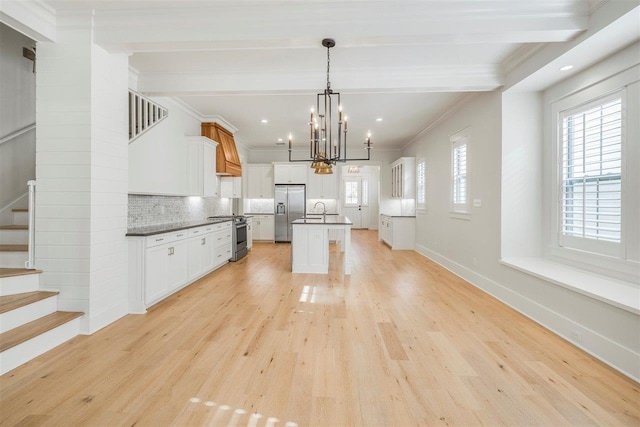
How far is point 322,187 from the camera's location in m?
8.83

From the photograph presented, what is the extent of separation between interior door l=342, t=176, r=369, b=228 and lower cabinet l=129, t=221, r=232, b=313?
802 centimetres

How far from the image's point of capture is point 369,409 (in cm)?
173

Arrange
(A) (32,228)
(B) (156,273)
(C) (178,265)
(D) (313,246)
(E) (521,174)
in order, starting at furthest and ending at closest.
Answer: (D) (313,246)
(C) (178,265)
(E) (521,174)
(B) (156,273)
(A) (32,228)

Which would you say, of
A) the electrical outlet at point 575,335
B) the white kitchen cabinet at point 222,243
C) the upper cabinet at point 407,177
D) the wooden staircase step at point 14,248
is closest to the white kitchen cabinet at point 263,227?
the white kitchen cabinet at point 222,243

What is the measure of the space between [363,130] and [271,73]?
3565 millimetres

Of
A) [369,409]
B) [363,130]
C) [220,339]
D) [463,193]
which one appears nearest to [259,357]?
[220,339]

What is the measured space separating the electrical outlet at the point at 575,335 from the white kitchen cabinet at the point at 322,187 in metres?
6.75

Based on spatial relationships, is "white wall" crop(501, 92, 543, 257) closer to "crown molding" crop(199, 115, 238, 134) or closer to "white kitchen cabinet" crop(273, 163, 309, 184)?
"crown molding" crop(199, 115, 238, 134)

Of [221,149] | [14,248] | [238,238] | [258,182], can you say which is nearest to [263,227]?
[258,182]

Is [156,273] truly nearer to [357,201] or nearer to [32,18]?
[32,18]

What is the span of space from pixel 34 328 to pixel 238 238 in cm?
383

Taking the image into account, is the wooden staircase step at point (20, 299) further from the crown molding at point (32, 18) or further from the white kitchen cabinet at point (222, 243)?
the white kitchen cabinet at point (222, 243)

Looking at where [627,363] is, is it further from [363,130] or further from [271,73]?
[363,130]

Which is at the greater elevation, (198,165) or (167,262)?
(198,165)
